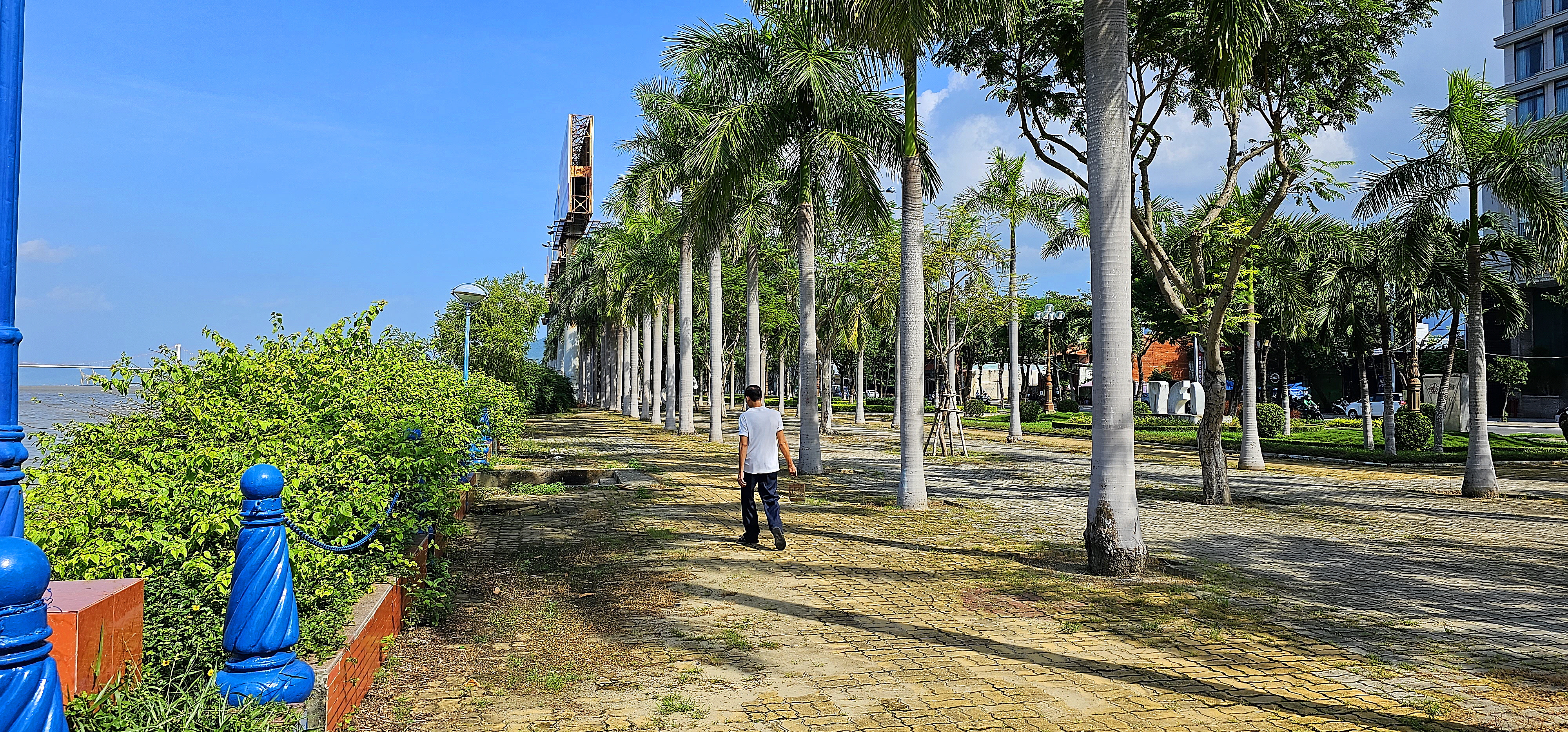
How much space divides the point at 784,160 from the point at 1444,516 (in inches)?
454

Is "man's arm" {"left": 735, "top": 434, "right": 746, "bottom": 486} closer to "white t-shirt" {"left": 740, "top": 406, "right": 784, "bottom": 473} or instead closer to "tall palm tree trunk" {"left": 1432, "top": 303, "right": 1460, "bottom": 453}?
"white t-shirt" {"left": 740, "top": 406, "right": 784, "bottom": 473}

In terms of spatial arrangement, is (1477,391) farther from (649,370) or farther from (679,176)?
(649,370)

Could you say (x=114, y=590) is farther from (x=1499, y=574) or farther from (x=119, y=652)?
(x=1499, y=574)

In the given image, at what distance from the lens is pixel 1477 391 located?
49.2 ft

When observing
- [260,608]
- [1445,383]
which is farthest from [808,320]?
[1445,383]

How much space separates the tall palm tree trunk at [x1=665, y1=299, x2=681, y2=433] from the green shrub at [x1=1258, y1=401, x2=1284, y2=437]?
1872cm

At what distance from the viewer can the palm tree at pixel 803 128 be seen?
51.1 ft

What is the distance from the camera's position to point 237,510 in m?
4.36

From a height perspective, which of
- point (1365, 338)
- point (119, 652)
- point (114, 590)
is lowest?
point (119, 652)

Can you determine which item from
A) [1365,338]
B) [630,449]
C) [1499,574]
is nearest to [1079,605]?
[1499,574]

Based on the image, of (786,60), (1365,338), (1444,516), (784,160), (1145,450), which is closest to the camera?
(1444,516)

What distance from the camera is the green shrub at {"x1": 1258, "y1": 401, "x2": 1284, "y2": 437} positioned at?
2997 centimetres

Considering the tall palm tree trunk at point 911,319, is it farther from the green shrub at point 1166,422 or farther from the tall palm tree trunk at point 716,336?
the green shrub at point 1166,422

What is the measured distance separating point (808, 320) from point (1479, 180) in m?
10.8
